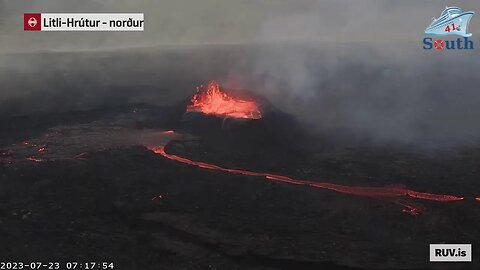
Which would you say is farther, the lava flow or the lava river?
the lava flow

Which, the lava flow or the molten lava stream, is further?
the lava flow

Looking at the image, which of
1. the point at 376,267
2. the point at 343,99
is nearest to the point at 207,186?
the point at 376,267

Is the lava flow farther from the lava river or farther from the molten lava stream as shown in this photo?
the molten lava stream

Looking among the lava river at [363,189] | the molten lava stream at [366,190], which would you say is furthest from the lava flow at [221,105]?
the molten lava stream at [366,190]

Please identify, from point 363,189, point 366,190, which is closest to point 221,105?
point 363,189

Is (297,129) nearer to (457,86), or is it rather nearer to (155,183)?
(155,183)

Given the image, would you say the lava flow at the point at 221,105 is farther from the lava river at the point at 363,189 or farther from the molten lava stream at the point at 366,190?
the molten lava stream at the point at 366,190

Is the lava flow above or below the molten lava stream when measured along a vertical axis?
above

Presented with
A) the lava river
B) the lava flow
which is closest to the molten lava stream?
the lava river
